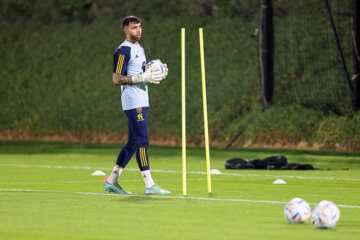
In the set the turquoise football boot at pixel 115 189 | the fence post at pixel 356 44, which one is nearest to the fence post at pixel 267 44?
the fence post at pixel 356 44

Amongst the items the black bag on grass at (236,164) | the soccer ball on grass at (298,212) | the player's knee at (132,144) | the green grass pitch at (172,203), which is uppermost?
the player's knee at (132,144)

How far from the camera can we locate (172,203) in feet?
33.5

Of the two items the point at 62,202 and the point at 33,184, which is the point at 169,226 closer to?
the point at 62,202

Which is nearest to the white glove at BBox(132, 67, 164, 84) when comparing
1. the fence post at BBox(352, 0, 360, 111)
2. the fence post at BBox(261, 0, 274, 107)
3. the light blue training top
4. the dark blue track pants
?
the light blue training top

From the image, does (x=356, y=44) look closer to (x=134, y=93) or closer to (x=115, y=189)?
(x=134, y=93)

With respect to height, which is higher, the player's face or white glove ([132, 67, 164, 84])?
the player's face

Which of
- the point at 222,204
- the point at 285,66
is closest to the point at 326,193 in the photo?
the point at 222,204

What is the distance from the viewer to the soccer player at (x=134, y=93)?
37.3ft

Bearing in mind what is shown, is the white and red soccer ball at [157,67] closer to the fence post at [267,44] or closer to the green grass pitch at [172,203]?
the green grass pitch at [172,203]

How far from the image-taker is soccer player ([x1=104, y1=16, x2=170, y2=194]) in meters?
11.4

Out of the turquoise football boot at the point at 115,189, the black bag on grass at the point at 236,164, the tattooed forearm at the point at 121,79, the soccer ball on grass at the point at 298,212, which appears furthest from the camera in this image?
the black bag on grass at the point at 236,164

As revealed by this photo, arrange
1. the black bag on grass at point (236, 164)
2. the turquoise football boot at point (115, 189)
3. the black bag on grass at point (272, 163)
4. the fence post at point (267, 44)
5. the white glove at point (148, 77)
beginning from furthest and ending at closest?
the fence post at point (267, 44) < the black bag on grass at point (236, 164) < the black bag on grass at point (272, 163) < the turquoise football boot at point (115, 189) < the white glove at point (148, 77)

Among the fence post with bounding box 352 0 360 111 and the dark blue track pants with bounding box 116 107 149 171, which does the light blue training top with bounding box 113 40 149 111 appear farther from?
the fence post with bounding box 352 0 360 111

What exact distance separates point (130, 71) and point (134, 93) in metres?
0.36
